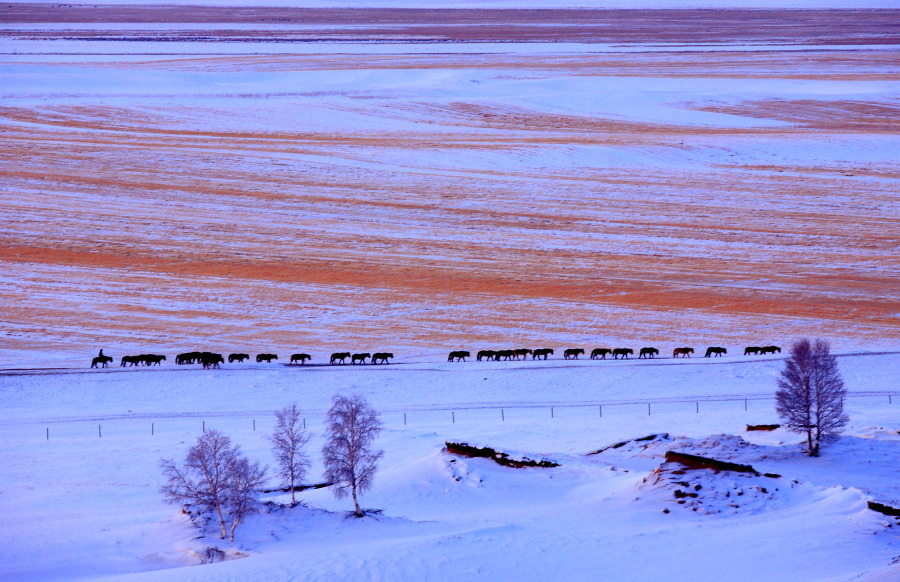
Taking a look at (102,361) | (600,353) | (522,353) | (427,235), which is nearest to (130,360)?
(102,361)

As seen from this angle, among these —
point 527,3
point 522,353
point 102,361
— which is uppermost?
point 527,3

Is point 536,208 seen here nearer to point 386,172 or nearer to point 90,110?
point 386,172

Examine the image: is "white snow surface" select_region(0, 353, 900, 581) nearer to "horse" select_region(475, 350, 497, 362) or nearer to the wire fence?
the wire fence

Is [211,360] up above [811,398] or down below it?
above

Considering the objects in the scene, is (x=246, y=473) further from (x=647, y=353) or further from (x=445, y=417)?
(x=647, y=353)

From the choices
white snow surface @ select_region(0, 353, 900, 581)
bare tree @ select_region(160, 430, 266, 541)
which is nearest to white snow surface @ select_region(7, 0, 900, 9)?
white snow surface @ select_region(0, 353, 900, 581)

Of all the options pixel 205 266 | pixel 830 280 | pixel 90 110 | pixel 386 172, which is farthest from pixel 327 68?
pixel 830 280

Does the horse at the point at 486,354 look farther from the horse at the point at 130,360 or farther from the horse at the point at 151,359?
the horse at the point at 130,360
